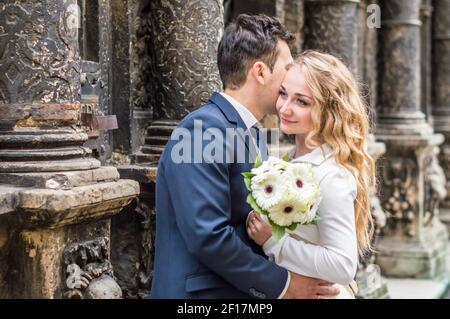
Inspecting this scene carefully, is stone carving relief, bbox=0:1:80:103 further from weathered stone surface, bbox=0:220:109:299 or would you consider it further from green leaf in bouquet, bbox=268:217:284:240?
green leaf in bouquet, bbox=268:217:284:240

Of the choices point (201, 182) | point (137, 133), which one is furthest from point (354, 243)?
point (137, 133)

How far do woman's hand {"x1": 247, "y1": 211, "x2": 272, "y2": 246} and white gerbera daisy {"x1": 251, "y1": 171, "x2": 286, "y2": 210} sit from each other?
0.68 feet

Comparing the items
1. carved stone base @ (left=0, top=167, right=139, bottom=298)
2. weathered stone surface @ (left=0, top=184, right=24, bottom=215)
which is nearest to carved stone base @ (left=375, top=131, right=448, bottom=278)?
carved stone base @ (left=0, top=167, right=139, bottom=298)

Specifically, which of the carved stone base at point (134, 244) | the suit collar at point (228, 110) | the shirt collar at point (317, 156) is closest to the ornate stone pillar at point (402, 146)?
the carved stone base at point (134, 244)

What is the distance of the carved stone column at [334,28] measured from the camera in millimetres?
6766

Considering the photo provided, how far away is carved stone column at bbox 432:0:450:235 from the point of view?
10.7 m

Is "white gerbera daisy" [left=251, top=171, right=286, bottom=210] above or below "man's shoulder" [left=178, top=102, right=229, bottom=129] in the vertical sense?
below

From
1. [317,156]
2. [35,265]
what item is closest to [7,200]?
[35,265]

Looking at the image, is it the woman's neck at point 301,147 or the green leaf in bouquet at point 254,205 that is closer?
the green leaf in bouquet at point 254,205

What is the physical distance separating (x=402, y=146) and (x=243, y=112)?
5.74 metres

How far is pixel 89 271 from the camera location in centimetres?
360

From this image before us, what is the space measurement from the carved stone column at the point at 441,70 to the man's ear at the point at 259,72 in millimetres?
7987

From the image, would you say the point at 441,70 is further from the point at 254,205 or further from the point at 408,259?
the point at 254,205

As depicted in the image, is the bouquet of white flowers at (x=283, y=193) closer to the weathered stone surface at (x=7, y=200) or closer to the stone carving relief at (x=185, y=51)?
the weathered stone surface at (x=7, y=200)
